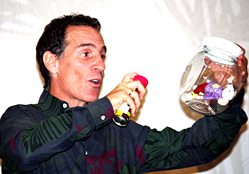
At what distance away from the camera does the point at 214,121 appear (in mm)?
1048

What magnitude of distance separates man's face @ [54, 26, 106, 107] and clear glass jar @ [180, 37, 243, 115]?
0.40 metres

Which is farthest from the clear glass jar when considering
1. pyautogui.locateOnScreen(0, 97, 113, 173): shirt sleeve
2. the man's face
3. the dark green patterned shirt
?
the man's face

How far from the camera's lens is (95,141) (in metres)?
1.15

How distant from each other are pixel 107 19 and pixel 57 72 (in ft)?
1.77

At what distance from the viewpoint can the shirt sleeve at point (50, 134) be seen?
0.81m

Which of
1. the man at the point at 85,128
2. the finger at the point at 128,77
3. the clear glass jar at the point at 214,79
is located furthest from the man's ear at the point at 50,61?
the clear glass jar at the point at 214,79

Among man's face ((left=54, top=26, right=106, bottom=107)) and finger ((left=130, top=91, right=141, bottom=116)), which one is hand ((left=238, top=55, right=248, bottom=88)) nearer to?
finger ((left=130, top=91, right=141, bottom=116))

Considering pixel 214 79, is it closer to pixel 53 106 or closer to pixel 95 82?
pixel 95 82

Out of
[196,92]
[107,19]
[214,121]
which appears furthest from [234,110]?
[107,19]

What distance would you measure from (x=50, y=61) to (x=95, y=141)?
1.41ft

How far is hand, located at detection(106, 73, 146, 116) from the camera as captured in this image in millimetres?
916

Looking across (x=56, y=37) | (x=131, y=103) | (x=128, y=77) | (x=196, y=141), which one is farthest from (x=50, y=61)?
(x=196, y=141)

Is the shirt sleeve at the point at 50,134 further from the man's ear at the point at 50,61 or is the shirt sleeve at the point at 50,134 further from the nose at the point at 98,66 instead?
the man's ear at the point at 50,61

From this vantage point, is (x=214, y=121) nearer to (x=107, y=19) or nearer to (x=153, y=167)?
(x=153, y=167)
